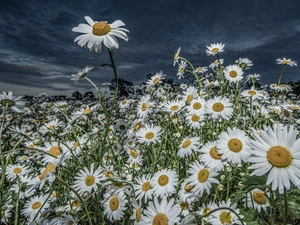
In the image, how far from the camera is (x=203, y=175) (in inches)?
60.4

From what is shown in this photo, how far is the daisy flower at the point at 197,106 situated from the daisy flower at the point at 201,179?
0.76 metres

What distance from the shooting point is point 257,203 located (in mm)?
1406

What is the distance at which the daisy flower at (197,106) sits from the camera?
229 centimetres

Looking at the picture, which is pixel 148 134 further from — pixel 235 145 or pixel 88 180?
pixel 235 145

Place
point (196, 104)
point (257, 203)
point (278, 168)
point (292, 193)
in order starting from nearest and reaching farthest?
point (278, 168) < point (292, 193) < point (257, 203) < point (196, 104)

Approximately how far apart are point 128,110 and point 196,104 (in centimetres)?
308

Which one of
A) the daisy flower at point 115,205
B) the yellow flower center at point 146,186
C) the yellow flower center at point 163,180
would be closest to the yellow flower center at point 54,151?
the daisy flower at point 115,205

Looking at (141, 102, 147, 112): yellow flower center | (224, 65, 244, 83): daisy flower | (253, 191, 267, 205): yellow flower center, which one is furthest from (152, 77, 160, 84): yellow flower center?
(253, 191, 267, 205): yellow flower center

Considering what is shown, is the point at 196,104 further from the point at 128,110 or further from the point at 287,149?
the point at 128,110

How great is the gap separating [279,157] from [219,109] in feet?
3.86

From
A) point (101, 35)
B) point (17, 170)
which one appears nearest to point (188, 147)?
point (101, 35)

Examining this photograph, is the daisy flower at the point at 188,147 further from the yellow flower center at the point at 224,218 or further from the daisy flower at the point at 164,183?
the yellow flower center at the point at 224,218

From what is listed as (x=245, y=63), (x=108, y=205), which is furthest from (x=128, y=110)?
(x=108, y=205)

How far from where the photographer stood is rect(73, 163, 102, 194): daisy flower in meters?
1.57
